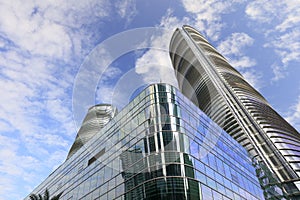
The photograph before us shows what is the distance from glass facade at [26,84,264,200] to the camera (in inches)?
846

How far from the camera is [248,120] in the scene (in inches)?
3054

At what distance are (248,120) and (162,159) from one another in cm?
6264

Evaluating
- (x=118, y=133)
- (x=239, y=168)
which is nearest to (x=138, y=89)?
(x=118, y=133)

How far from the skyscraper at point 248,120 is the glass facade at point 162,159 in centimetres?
1320

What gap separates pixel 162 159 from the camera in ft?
72.3

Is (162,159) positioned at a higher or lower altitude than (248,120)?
lower

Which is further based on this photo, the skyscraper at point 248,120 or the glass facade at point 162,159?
the skyscraper at point 248,120

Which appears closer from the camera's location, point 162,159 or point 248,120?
point 162,159

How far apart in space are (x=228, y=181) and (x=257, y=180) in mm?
12268

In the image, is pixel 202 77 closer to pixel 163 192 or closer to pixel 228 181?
pixel 228 181

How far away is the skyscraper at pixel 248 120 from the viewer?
61531 mm

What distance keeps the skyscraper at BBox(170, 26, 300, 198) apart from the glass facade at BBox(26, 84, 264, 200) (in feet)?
43.3

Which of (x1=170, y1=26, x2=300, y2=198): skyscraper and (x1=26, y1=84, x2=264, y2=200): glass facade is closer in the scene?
(x1=26, y1=84, x2=264, y2=200): glass facade

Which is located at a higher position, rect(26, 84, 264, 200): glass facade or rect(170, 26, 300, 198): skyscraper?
rect(170, 26, 300, 198): skyscraper
